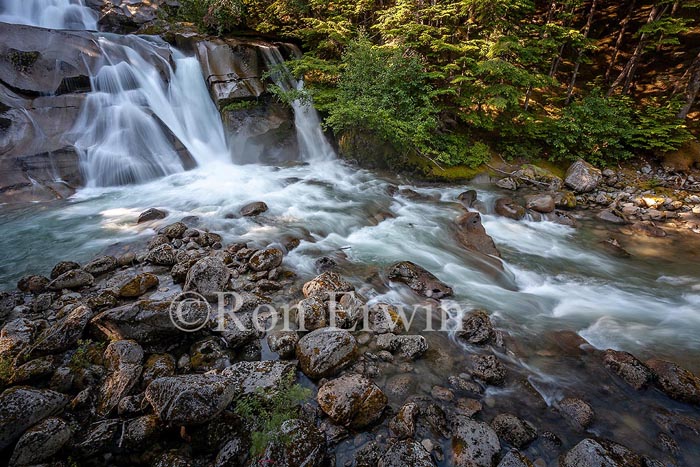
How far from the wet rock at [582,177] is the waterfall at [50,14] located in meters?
21.8

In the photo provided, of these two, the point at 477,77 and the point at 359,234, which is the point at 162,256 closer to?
the point at 359,234

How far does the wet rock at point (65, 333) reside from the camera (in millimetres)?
3470

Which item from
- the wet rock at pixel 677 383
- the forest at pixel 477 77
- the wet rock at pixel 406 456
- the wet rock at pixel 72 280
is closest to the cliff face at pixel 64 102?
the forest at pixel 477 77

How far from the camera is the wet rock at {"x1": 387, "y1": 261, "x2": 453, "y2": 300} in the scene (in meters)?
5.46

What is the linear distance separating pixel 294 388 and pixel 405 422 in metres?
1.10

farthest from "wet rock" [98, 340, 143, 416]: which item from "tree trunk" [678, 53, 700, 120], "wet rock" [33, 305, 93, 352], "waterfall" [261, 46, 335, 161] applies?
"tree trunk" [678, 53, 700, 120]

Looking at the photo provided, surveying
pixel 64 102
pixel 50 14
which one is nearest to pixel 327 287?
pixel 64 102

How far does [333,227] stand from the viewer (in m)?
8.16

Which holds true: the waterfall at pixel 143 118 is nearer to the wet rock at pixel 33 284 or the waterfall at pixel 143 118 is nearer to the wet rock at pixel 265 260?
the wet rock at pixel 33 284

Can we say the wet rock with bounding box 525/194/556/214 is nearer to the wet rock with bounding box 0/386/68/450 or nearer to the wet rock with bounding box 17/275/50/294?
the wet rock with bounding box 0/386/68/450

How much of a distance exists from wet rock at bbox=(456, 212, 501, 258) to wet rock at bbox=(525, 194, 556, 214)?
286cm

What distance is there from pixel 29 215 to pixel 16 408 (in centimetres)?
783

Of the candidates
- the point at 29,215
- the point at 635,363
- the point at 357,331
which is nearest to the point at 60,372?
the point at 357,331

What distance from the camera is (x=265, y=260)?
18.3ft
